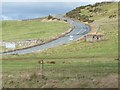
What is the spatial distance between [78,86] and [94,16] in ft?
480

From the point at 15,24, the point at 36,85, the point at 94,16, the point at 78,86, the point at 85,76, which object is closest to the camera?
the point at 78,86

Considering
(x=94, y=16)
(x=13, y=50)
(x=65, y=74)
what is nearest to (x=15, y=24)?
(x=94, y=16)

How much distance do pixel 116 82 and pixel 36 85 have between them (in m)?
5.28

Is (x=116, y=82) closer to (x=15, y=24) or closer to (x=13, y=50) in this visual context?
(x=13, y=50)

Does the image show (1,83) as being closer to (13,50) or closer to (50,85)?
(50,85)

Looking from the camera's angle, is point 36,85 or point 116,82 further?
point 36,85

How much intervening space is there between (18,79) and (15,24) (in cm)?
12358

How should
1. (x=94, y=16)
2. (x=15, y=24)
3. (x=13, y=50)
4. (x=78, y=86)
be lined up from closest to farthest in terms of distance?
(x=78, y=86), (x=13, y=50), (x=15, y=24), (x=94, y=16)

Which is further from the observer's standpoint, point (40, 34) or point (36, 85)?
point (40, 34)

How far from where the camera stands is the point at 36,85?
27.7 m

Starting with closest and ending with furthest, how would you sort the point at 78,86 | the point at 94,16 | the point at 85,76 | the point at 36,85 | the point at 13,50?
1. the point at 78,86
2. the point at 36,85
3. the point at 85,76
4. the point at 13,50
5. the point at 94,16

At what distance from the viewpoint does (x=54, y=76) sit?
1198 inches

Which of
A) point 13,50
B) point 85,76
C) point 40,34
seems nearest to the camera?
point 85,76

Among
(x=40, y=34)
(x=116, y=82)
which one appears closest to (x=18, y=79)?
(x=116, y=82)
